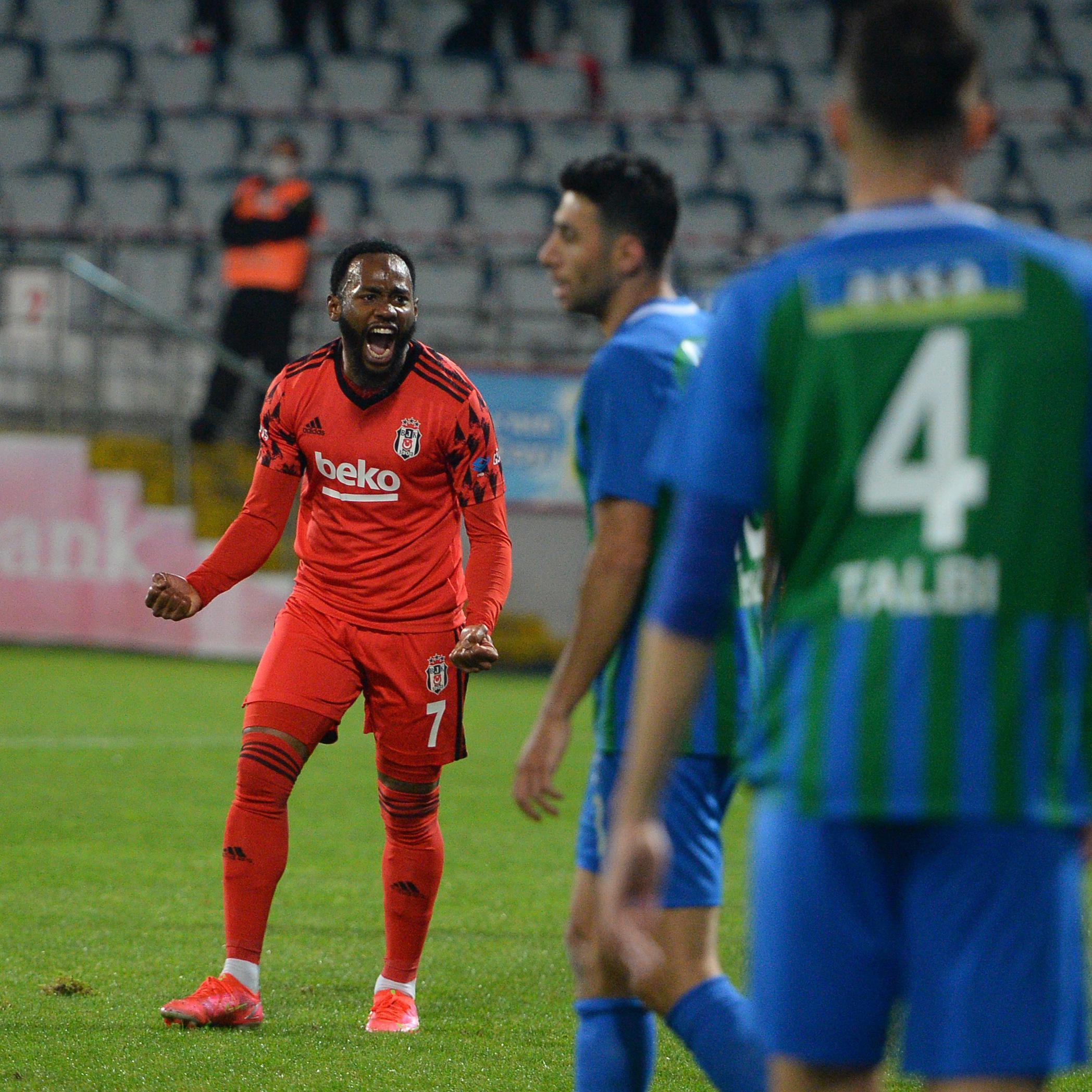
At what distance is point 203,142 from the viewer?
17.5 m

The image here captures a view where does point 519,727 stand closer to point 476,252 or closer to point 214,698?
point 214,698

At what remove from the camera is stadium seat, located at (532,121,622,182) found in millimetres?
17500

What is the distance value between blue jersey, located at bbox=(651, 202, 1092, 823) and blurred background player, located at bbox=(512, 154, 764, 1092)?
918 mm

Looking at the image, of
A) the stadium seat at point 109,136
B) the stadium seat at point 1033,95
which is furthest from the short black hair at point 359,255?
the stadium seat at point 1033,95

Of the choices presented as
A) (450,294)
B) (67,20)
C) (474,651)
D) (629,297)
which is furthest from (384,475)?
(67,20)

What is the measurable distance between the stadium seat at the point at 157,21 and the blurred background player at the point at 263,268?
498cm

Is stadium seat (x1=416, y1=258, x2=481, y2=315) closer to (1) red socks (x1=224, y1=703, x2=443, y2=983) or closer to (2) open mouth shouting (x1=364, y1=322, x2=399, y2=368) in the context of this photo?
(2) open mouth shouting (x1=364, y1=322, x2=399, y2=368)

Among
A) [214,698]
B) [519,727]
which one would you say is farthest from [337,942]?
[214,698]

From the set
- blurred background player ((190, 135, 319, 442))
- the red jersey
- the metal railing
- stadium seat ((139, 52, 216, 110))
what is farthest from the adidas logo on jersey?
stadium seat ((139, 52, 216, 110))

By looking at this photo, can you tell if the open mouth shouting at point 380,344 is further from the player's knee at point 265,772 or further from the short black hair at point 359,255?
the player's knee at point 265,772

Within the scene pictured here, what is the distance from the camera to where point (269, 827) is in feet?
15.5

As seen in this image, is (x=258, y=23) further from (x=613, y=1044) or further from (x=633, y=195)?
(x=613, y=1044)

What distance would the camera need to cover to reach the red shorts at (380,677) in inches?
190

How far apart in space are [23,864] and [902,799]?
5563 mm
